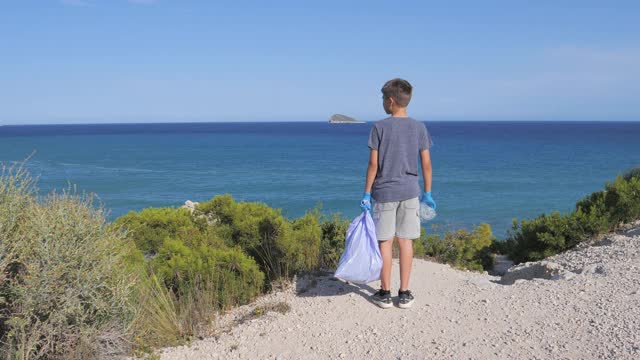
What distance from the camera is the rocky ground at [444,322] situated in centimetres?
495

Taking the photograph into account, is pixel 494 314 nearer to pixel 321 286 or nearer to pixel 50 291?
pixel 321 286

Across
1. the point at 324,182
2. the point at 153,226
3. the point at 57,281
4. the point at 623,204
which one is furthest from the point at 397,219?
the point at 324,182

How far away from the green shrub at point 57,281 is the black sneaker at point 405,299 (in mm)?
2797

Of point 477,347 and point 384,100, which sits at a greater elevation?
point 384,100

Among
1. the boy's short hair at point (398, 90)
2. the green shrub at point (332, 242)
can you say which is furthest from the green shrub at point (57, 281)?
the green shrub at point (332, 242)

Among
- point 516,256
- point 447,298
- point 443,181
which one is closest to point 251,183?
point 443,181

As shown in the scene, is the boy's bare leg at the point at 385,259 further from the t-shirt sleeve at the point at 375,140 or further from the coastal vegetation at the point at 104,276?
the coastal vegetation at the point at 104,276

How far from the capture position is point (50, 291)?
4.16 metres

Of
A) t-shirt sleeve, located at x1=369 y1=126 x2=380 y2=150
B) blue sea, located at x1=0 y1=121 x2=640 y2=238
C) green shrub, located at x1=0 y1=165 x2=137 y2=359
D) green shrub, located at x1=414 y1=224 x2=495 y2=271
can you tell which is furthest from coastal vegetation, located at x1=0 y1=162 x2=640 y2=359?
blue sea, located at x1=0 y1=121 x2=640 y2=238

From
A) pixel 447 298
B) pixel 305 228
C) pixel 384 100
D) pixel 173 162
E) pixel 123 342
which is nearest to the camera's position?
pixel 123 342

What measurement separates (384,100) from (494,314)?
8.20 feet

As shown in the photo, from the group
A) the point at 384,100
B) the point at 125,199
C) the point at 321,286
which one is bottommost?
the point at 125,199

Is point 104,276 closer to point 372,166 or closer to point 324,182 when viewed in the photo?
point 372,166

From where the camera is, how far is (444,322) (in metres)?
5.54
